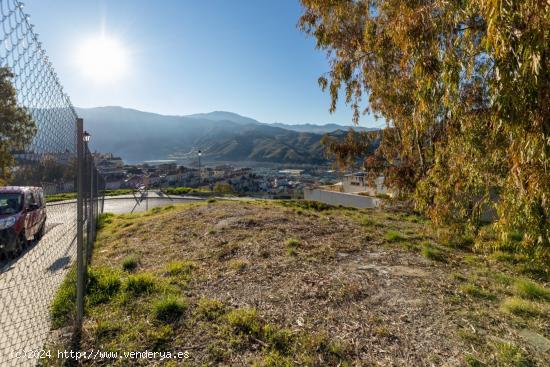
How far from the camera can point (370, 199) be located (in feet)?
53.4

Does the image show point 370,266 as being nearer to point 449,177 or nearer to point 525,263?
point 449,177

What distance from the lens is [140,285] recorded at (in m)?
4.06

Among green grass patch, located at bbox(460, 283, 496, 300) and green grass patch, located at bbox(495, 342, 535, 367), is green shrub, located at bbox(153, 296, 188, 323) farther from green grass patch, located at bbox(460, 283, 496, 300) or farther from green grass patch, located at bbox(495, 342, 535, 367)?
green grass patch, located at bbox(460, 283, 496, 300)

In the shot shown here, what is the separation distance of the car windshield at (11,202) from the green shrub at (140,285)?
157 centimetres

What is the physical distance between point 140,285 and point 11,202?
179cm

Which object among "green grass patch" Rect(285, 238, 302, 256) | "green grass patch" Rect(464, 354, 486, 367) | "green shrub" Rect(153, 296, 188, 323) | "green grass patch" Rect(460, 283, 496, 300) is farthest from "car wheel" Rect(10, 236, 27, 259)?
"green grass patch" Rect(460, 283, 496, 300)

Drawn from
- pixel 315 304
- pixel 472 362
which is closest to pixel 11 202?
pixel 315 304

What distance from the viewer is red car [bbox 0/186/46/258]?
2.80 meters

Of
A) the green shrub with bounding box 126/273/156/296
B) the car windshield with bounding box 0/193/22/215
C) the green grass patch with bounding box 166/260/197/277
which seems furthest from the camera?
the green grass patch with bounding box 166/260/197/277

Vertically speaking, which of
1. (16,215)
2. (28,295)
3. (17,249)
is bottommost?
(28,295)

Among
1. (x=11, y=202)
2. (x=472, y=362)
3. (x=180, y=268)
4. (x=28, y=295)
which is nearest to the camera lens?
(x=472, y=362)

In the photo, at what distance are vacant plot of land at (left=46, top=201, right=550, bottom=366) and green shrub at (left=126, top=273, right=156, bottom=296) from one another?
2 cm

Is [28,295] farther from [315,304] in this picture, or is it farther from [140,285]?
[315,304]

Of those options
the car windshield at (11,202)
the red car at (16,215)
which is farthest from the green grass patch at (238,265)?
the car windshield at (11,202)
